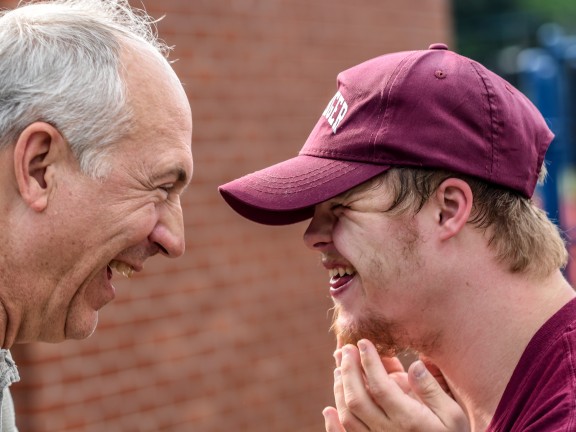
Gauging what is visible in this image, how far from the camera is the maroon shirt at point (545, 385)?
83.7 inches

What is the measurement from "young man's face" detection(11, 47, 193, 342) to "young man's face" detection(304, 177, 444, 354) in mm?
426

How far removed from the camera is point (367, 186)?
2.54 meters

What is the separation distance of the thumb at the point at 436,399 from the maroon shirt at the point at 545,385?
0.26ft

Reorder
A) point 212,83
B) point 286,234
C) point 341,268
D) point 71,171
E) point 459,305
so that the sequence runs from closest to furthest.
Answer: point 71,171, point 459,305, point 341,268, point 212,83, point 286,234

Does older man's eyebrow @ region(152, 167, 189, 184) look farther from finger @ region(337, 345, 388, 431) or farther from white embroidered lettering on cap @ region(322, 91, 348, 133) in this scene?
finger @ region(337, 345, 388, 431)

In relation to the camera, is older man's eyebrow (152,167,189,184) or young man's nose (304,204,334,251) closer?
older man's eyebrow (152,167,189,184)

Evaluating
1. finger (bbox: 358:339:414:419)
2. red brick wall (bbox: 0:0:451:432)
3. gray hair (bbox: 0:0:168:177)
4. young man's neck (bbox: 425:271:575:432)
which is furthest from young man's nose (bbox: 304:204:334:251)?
red brick wall (bbox: 0:0:451:432)

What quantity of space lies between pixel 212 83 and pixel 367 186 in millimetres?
3316

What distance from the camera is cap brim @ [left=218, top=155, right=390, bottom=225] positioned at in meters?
2.50

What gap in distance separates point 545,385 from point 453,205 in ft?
1.70

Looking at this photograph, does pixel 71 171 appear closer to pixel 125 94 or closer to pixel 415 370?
pixel 125 94

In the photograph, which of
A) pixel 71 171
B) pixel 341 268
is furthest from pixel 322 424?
pixel 71 171

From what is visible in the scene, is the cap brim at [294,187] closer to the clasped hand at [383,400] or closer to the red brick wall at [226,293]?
the clasped hand at [383,400]

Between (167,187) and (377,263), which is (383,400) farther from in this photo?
(167,187)
